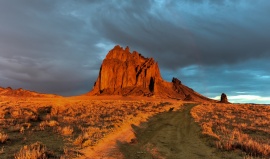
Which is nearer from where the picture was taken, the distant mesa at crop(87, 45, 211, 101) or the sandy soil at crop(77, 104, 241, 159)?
the sandy soil at crop(77, 104, 241, 159)

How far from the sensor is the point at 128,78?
179000 millimetres

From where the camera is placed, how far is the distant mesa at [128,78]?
174 m

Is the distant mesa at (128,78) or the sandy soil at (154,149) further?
the distant mesa at (128,78)

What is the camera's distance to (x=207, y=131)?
63.0ft

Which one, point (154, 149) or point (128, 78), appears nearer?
point (154, 149)

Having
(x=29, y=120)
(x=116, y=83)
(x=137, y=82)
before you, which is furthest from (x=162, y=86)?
(x=29, y=120)

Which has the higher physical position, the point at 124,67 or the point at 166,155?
the point at 124,67

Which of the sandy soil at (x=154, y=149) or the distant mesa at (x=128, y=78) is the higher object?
the distant mesa at (x=128, y=78)

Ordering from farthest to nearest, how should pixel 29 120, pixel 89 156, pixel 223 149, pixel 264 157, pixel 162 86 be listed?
pixel 162 86, pixel 29 120, pixel 223 149, pixel 264 157, pixel 89 156

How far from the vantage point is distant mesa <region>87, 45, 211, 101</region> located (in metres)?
174

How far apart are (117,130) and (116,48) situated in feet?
592

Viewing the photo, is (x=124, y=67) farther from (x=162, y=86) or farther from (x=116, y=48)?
(x=162, y=86)

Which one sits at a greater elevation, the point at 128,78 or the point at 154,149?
the point at 128,78

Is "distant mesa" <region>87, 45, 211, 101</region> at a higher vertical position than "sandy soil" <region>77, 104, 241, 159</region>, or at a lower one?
higher
